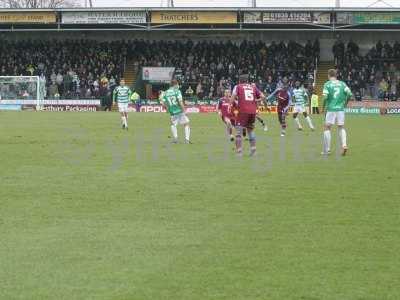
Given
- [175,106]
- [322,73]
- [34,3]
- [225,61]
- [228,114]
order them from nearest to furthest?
[175,106] < [228,114] < [322,73] < [225,61] < [34,3]

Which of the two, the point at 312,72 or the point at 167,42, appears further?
the point at 167,42

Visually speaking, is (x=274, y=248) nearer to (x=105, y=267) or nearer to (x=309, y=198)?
(x=105, y=267)

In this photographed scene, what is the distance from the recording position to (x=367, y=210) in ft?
38.6

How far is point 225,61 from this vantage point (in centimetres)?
6222

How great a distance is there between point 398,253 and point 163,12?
177 ft

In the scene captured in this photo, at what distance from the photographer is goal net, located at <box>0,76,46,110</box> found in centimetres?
5912

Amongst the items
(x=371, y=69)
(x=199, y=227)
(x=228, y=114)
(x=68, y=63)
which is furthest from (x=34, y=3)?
(x=199, y=227)

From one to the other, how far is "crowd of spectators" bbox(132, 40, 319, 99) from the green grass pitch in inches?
1560

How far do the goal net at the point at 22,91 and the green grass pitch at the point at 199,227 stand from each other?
3990 centimetres

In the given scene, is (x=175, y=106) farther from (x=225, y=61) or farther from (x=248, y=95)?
(x=225, y=61)

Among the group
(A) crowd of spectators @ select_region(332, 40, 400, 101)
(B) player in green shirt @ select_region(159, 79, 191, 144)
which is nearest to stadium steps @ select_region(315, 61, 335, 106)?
(A) crowd of spectators @ select_region(332, 40, 400, 101)

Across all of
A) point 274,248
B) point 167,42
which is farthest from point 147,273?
point 167,42

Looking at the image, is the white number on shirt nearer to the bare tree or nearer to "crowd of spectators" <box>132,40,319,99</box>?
"crowd of spectators" <box>132,40,319,99</box>

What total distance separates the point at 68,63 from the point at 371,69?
22.5 meters
